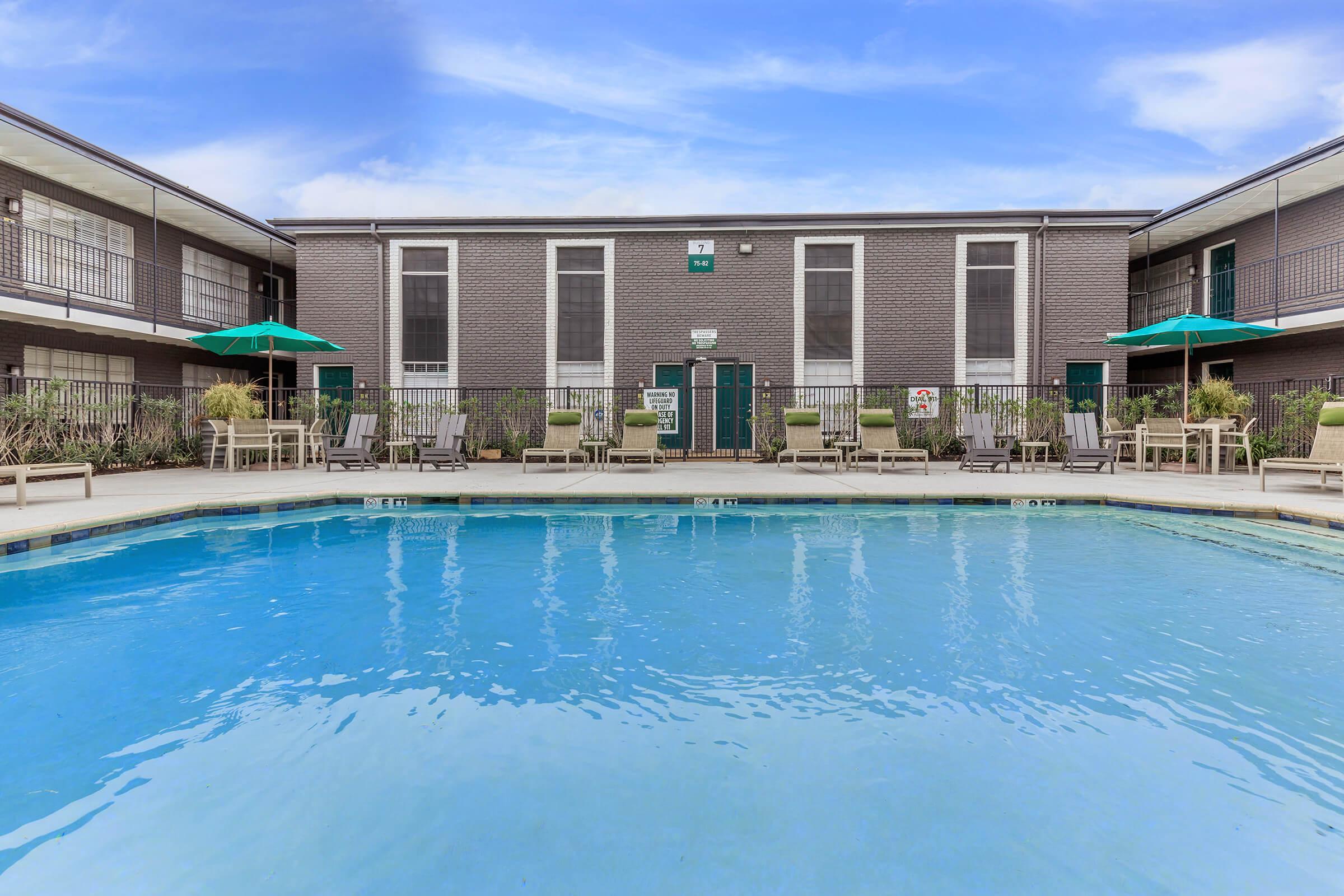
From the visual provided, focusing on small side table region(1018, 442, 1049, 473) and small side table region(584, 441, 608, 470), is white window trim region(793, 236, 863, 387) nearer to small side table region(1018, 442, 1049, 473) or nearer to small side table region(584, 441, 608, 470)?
small side table region(1018, 442, 1049, 473)

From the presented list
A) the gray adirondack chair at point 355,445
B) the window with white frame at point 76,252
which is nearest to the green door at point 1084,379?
the gray adirondack chair at point 355,445

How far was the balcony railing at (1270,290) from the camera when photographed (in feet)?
43.0

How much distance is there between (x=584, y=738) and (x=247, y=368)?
20.8 meters

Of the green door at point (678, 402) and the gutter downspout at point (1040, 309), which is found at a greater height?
the gutter downspout at point (1040, 309)

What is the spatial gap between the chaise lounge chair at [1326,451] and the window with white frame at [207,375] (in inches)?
815

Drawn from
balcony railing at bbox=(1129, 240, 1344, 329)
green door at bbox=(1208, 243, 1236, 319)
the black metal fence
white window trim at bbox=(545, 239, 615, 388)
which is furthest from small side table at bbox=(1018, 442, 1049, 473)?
white window trim at bbox=(545, 239, 615, 388)

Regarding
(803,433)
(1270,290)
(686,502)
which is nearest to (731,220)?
(803,433)

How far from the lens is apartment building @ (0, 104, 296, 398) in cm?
1191

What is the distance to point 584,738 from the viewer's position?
2535 mm

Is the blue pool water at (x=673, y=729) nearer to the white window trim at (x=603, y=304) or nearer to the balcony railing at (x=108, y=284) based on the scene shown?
the white window trim at (x=603, y=304)

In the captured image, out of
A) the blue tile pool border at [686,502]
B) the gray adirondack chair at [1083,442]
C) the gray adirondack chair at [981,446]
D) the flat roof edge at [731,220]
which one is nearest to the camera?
the blue tile pool border at [686,502]

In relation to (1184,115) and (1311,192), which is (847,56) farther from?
(1311,192)

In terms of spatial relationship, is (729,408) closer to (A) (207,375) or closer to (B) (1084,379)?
(B) (1084,379)

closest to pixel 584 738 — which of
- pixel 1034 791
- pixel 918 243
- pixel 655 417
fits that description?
pixel 1034 791
